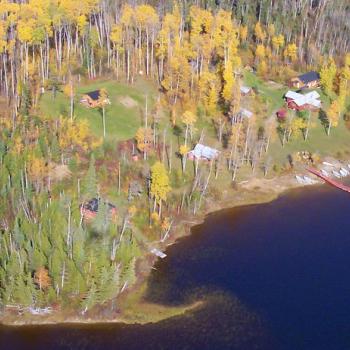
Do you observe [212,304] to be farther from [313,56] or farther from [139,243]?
[313,56]

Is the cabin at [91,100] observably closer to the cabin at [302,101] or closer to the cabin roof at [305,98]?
the cabin at [302,101]

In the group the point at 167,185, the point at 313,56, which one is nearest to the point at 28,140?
the point at 167,185

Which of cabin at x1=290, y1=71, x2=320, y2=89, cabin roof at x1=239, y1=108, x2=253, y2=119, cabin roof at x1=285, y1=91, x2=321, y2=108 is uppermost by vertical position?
cabin at x1=290, y1=71, x2=320, y2=89

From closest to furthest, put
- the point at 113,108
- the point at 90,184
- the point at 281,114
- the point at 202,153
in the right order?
the point at 90,184
the point at 202,153
the point at 113,108
the point at 281,114

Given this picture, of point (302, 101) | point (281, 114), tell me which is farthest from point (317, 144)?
point (302, 101)

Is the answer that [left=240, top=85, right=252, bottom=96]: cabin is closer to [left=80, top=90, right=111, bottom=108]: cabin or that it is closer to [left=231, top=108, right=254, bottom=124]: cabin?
[left=231, top=108, right=254, bottom=124]: cabin

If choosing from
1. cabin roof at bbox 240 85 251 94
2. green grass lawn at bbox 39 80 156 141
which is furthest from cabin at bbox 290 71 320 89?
green grass lawn at bbox 39 80 156 141

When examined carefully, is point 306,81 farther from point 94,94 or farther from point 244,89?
point 94,94
